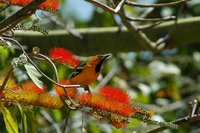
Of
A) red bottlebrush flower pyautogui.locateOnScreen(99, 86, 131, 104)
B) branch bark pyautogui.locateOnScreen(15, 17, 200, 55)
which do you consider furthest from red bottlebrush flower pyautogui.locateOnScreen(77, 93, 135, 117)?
branch bark pyautogui.locateOnScreen(15, 17, 200, 55)

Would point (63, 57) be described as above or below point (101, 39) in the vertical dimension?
above

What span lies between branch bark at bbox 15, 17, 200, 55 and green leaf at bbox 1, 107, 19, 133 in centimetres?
127

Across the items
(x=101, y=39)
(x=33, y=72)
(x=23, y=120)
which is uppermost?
(x=33, y=72)

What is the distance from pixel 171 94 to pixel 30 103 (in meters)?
2.69

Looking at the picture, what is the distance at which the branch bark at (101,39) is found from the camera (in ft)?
8.73

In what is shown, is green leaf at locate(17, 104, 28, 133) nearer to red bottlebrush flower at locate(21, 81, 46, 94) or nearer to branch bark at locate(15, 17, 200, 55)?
red bottlebrush flower at locate(21, 81, 46, 94)

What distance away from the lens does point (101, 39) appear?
272 cm

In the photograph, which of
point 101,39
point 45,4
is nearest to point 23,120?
point 45,4

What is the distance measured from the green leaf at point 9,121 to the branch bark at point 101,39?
4.18 ft

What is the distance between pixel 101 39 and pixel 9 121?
1.39 m

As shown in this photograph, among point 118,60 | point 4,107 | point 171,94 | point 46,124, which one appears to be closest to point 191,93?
point 171,94

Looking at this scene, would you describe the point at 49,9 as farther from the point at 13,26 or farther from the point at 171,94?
the point at 171,94

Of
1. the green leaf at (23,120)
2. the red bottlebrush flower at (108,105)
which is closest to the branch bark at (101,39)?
the green leaf at (23,120)

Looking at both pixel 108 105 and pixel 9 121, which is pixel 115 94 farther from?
pixel 9 121
